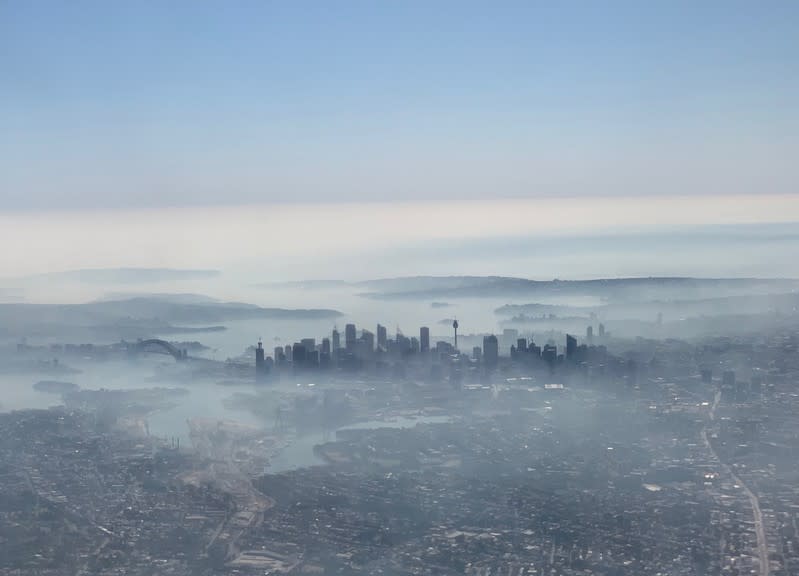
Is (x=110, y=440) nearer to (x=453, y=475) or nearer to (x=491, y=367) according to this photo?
(x=453, y=475)

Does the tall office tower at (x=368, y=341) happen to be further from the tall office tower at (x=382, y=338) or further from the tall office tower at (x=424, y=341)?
the tall office tower at (x=424, y=341)

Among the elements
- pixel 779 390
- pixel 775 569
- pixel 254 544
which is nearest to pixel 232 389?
pixel 254 544

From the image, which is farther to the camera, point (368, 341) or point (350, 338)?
point (350, 338)

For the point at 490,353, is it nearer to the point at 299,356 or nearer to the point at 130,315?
the point at 299,356

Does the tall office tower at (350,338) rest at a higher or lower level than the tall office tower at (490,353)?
higher

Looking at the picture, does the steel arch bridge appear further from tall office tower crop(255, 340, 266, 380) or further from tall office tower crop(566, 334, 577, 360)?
tall office tower crop(566, 334, 577, 360)

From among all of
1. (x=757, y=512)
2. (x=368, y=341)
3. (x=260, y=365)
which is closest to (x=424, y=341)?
(x=368, y=341)

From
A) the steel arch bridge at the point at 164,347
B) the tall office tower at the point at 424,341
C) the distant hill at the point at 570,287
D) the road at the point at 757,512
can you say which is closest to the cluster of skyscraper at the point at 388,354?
the tall office tower at the point at 424,341
